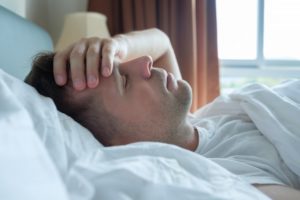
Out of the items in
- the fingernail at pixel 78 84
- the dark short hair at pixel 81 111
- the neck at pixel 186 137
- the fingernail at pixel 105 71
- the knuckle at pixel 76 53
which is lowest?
the neck at pixel 186 137

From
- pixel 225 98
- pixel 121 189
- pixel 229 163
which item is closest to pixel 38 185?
pixel 121 189

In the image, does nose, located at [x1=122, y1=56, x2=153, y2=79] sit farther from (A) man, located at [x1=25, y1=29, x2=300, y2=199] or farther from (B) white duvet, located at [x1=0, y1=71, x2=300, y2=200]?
(B) white duvet, located at [x1=0, y1=71, x2=300, y2=200]

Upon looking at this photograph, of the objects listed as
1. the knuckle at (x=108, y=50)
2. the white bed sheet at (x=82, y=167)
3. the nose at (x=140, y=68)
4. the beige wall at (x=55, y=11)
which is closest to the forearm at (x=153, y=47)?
the nose at (x=140, y=68)

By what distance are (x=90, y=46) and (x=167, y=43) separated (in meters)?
0.83

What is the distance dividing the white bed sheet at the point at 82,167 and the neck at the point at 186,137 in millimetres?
421

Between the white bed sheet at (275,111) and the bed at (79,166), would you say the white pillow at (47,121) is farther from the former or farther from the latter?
the white bed sheet at (275,111)

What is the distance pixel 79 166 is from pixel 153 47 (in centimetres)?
116

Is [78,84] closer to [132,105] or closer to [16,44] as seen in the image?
[132,105]

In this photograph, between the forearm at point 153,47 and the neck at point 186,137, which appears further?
the forearm at point 153,47

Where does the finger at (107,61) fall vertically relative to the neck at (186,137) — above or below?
above

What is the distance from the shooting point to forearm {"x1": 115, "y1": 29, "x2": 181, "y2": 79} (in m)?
1.48

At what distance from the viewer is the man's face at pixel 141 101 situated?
3.36ft

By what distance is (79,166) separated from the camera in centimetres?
55

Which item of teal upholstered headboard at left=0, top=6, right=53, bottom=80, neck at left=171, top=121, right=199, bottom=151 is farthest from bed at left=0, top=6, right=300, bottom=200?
teal upholstered headboard at left=0, top=6, right=53, bottom=80
